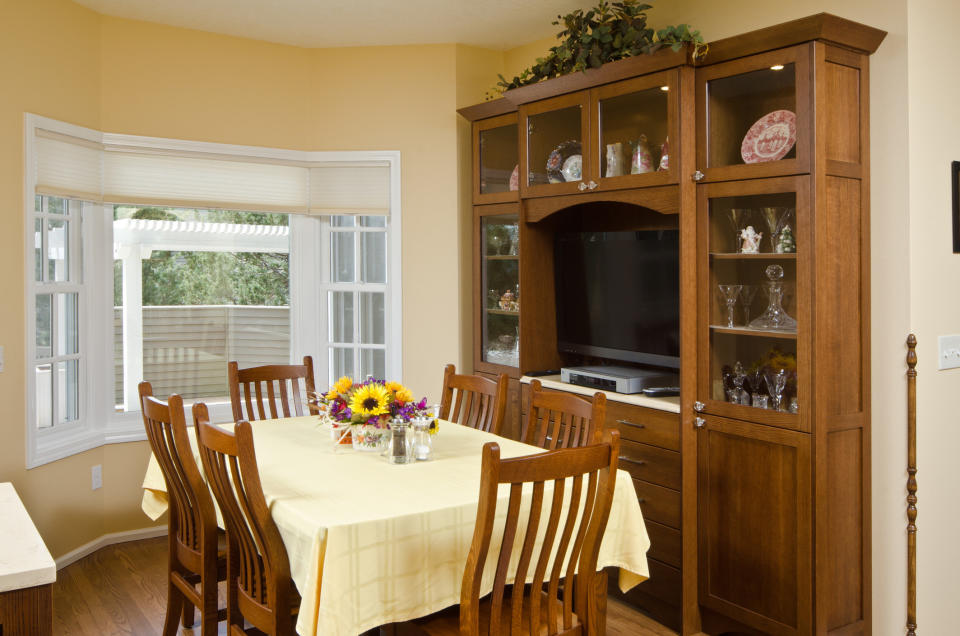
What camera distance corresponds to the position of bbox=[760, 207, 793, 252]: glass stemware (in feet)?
9.65

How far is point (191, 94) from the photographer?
4.48m

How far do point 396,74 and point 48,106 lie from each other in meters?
1.87

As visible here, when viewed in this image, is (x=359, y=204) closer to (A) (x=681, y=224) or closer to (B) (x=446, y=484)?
(A) (x=681, y=224)

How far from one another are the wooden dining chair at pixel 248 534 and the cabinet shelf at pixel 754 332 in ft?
6.11

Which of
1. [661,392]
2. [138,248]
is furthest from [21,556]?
[138,248]

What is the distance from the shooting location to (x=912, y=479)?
9.48 feet

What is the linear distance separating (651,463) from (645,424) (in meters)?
0.16

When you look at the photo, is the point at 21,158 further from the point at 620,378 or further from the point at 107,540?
the point at 620,378

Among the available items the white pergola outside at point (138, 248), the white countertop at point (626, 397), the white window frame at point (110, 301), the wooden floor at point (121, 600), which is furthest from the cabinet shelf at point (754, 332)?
the white pergola outside at point (138, 248)

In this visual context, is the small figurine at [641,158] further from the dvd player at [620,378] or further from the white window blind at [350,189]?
the white window blind at [350,189]

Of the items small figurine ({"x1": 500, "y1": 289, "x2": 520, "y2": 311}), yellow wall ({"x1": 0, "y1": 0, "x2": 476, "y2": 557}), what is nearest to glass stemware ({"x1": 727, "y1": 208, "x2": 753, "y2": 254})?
small figurine ({"x1": 500, "y1": 289, "x2": 520, "y2": 311})

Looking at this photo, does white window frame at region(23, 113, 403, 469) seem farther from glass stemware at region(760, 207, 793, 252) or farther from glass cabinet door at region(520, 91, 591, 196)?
glass stemware at region(760, 207, 793, 252)

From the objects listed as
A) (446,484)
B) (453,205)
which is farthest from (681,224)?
(453,205)

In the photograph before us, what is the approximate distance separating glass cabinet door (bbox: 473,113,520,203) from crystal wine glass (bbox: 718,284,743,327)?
1.36 m
